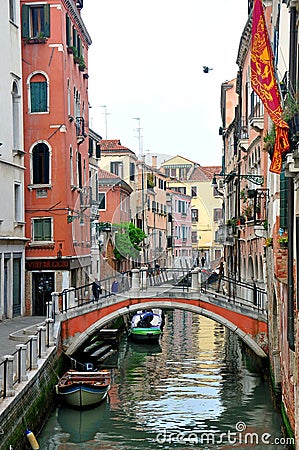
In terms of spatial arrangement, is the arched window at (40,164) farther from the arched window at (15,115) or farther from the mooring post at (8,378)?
the mooring post at (8,378)

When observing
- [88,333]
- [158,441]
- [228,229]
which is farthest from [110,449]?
[228,229]

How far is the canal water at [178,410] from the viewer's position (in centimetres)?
1325

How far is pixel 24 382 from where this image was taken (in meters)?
12.5

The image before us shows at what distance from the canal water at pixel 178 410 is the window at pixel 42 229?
4100 mm

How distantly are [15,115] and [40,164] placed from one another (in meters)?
1.91

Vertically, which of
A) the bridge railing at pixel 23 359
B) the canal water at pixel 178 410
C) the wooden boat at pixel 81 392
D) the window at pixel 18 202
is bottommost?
the canal water at pixel 178 410

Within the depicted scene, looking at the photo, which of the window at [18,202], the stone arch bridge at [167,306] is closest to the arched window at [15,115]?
the window at [18,202]

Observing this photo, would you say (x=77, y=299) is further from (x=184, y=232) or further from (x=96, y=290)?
(x=184, y=232)

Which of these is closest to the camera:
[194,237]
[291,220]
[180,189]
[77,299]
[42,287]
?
[291,220]

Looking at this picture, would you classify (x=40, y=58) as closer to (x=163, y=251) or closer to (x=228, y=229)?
(x=163, y=251)

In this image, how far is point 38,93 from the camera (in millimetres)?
22719

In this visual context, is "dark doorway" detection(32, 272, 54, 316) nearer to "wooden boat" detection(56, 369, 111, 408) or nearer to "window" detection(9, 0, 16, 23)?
"window" detection(9, 0, 16, 23)

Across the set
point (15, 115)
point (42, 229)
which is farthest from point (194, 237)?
point (15, 115)

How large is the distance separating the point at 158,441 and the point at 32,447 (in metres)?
2.32
